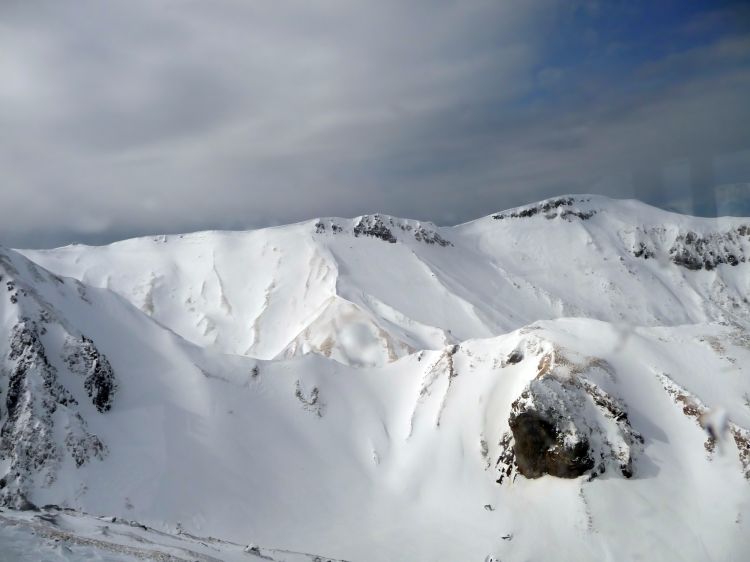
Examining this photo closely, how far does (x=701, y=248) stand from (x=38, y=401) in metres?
128

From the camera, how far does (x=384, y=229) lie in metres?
118

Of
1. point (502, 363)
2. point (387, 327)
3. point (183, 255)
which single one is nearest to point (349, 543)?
point (502, 363)

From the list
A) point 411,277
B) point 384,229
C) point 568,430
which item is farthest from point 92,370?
point 384,229

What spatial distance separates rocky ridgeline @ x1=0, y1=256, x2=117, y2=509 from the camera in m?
34.6

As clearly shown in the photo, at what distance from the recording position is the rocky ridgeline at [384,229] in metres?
117

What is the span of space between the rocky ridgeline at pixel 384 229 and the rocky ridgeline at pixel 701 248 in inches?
1784

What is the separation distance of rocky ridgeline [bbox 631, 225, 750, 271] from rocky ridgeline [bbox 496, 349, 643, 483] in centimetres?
9350

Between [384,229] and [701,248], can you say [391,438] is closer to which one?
[384,229]

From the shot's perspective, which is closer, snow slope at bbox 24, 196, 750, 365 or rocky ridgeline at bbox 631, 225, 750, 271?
snow slope at bbox 24, 196, 750, 365

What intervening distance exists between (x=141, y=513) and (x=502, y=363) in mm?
29035

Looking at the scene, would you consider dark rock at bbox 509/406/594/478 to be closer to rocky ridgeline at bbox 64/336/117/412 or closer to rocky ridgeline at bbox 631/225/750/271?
rocky ridgeline at bbox 64/336/117/412

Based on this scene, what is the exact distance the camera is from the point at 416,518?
129 ft

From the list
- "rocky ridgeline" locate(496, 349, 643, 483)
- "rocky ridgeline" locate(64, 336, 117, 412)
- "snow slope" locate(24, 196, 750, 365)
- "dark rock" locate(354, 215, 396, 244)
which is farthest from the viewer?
"dark rock" locate(354, 215, 396, 244)

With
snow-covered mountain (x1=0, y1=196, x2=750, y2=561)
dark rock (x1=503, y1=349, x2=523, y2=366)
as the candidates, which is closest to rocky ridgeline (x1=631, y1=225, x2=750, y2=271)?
snow-covered mountain (x1=0, y1=196, x2=750, y2=561)
